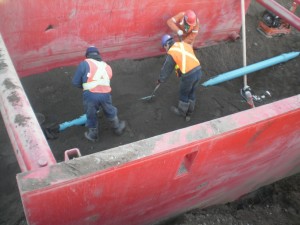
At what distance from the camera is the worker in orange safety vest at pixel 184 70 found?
5.03 meters

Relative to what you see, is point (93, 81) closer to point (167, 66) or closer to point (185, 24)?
point (167, 66)

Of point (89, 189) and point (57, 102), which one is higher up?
point (89, 189)

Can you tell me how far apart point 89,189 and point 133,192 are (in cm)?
53

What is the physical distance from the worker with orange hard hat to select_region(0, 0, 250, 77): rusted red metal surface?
216mm

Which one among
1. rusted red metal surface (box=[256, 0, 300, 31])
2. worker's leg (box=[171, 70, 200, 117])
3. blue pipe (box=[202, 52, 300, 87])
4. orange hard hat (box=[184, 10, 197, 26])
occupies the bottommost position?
blue pipe (box=[202, 52, 300, 87])

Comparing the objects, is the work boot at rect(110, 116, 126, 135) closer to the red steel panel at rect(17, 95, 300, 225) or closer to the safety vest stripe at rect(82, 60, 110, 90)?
the safety vest stripe at rect(82, 60, 110, 90)

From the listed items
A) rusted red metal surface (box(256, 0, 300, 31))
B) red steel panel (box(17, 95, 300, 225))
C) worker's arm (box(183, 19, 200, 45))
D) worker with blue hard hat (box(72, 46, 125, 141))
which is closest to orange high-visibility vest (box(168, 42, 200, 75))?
worker's arm (box(183, 19, 200, 45))

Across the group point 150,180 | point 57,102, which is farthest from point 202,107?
point 150,180

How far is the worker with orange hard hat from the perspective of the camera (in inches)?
223

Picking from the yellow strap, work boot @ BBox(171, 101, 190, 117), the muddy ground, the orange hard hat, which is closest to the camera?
the muddy ground

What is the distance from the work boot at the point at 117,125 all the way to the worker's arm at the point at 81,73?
2.50ft

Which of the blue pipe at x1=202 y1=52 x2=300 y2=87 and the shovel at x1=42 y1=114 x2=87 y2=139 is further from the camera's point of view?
the blue pipe at x1=202 y1=52 x2=300 y2=87

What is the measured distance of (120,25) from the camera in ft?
18.6

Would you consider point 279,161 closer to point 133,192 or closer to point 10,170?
point 133,192
